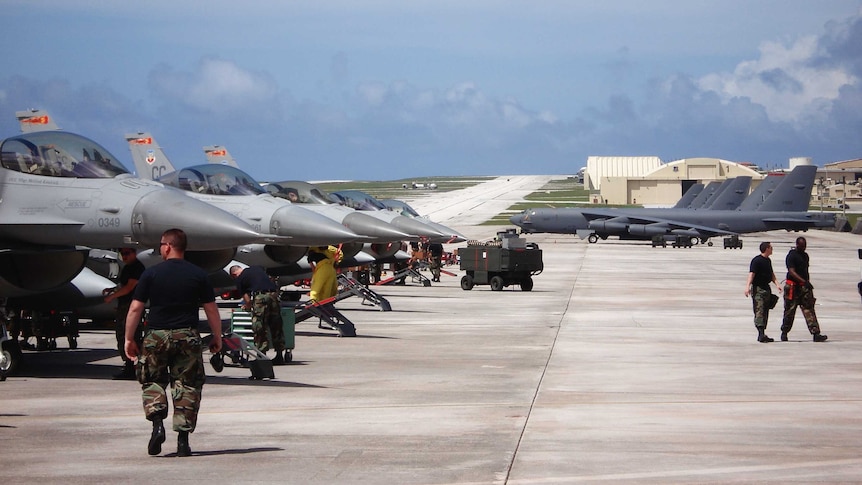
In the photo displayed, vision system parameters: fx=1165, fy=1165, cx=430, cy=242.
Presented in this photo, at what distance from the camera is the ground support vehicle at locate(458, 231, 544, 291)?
34.0m

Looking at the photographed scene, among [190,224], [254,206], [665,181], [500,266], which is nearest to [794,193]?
[500,266]

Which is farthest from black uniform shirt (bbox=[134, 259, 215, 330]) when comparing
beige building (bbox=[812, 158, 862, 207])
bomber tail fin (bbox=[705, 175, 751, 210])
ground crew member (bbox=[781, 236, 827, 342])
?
beige building (bbox=[812, 158, 862, 207])

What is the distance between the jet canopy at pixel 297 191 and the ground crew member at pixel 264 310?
11.5 m

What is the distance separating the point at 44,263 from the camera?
49.4 ft

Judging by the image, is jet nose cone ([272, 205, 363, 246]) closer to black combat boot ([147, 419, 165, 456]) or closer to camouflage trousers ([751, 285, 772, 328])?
camouflage trousers ([751, 285, 772, 328])

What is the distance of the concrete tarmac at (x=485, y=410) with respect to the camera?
901 centimetres

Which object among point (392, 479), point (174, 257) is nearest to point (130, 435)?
point (174, 257)

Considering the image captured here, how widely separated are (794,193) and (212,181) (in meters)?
62.1

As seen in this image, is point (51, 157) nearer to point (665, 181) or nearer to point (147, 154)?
point (147, 154)

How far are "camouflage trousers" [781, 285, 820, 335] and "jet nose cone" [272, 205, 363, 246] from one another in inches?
294

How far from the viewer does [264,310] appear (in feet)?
52.1

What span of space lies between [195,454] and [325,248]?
35.6 ft

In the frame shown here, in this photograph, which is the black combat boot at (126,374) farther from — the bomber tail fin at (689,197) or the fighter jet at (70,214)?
the bomber tail fin at (689,197)

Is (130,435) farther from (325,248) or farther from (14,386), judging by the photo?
(325,248)
